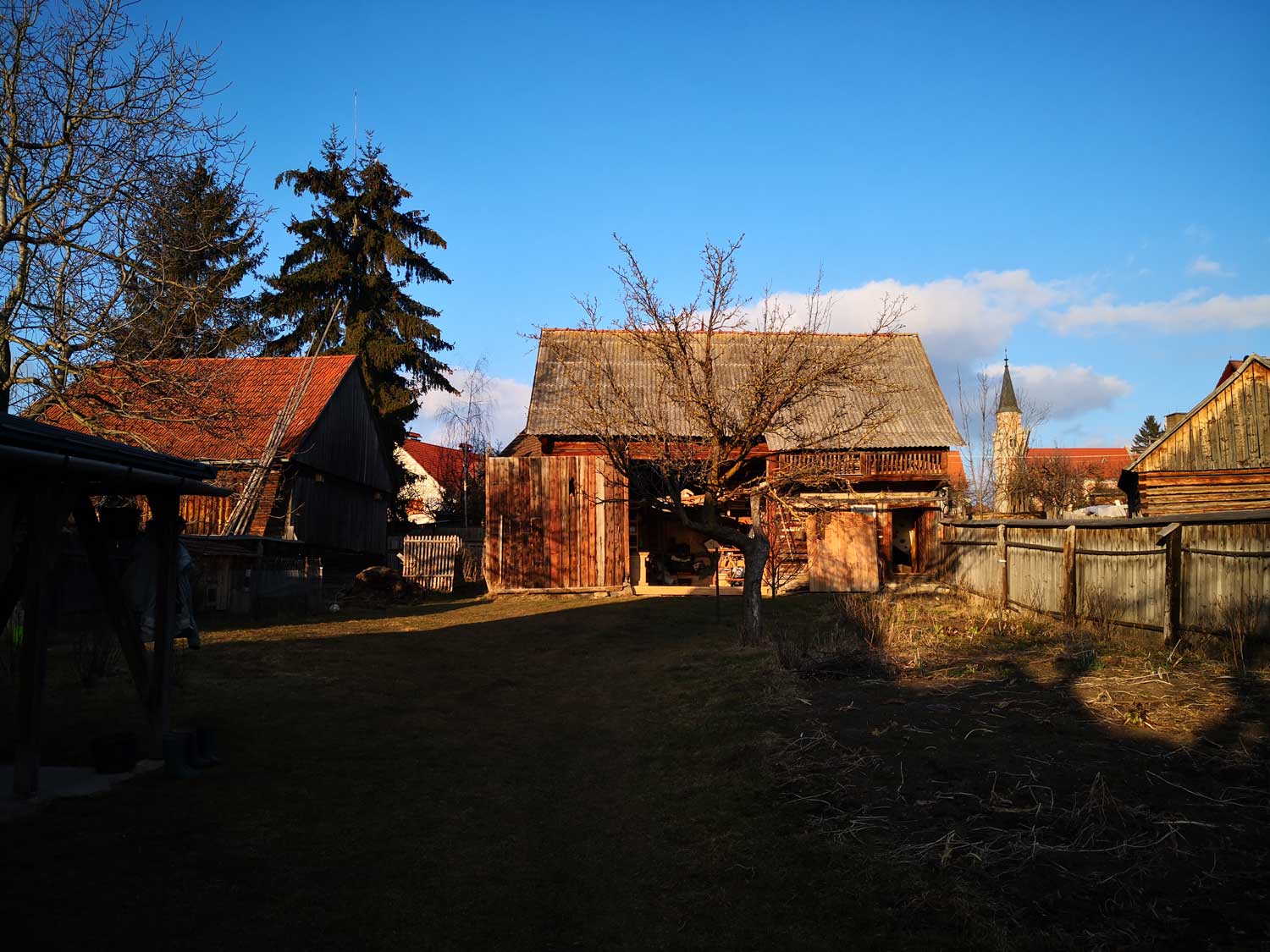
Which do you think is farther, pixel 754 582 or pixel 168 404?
pixel 754 582

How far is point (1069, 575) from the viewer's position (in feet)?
42.4

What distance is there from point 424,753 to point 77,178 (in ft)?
33.8

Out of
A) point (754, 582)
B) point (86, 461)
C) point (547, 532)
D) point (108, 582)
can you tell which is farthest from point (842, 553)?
point (86, 461)

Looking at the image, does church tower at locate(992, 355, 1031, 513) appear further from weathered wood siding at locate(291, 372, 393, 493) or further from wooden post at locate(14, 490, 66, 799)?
wooden post at locate(14, 490, 66, 799)

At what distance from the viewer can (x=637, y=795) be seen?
7414mm

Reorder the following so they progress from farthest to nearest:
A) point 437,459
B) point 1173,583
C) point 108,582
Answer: point 437,459 → point 1173,583 → point 108,582

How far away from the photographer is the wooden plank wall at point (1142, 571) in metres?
9.10

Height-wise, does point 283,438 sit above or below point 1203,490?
above

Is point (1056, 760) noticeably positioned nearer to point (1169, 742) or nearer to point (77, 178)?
point (1169, 742)

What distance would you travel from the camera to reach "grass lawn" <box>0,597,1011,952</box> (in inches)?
182

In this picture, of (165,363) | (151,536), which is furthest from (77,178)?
(151,536)

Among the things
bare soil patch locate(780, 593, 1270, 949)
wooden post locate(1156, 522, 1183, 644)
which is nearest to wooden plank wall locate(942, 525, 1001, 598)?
wooden post locate(1156, 522, 1183, 644)

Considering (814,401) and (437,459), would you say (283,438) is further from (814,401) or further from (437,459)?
(437,459)

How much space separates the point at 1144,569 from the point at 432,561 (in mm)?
20042
